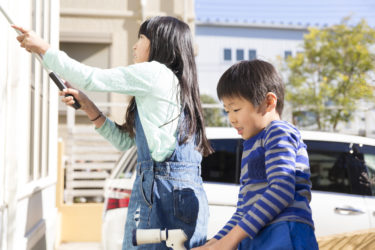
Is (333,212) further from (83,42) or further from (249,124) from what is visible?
(83,42)

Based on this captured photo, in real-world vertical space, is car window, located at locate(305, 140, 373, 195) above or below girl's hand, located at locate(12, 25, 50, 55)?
below

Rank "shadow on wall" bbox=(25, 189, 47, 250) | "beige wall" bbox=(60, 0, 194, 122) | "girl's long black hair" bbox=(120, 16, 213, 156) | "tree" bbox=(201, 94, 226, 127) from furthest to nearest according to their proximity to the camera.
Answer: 1. "beige wall" bbox=(60, 0, 194, 122)
2. "tree" bbox=(201, 94, 226, 127)
3. "shadow on wall" bbox=(25, 189, 47, 250)
4. "girl's long black hair" bbox=(120, 16, 213, 156)

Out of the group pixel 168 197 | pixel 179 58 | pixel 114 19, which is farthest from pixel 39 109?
pixel 114 19

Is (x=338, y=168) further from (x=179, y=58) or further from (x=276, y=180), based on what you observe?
(x=276, y=180)

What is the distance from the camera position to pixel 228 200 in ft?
12.7

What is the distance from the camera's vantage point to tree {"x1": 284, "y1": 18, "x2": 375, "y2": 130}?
17969mm

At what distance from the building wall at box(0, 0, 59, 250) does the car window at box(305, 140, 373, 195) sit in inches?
89.5

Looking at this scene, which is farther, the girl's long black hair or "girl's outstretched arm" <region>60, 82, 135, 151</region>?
"girl's outstretched arm" <region>60, 82, 135, 151</region>

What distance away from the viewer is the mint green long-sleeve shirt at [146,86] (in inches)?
74.2

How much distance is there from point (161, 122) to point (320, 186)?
2.33m

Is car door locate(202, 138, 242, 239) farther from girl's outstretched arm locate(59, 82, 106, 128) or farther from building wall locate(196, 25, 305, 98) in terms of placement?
building wall locate(196, 25, 305, 98)

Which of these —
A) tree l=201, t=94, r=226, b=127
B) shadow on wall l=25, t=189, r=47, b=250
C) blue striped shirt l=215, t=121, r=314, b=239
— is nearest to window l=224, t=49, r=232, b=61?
tree l=201, t=94, r=226, b=127

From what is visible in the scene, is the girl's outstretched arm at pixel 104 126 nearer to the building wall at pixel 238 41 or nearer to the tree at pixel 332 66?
the tree at pixel 332 66

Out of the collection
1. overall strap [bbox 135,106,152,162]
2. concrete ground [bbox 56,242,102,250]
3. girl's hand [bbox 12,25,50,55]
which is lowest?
concrete ground [bbox 56,242,102,250]
